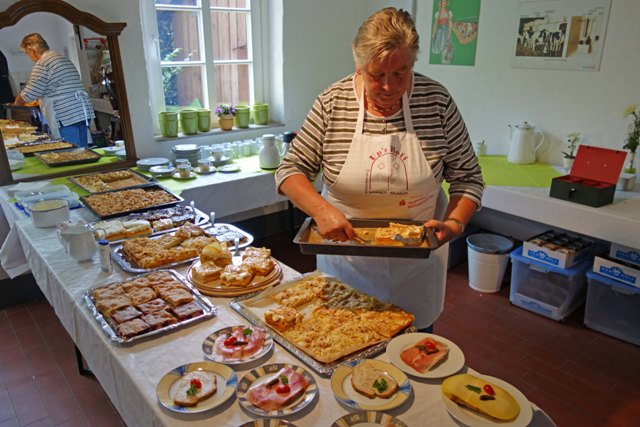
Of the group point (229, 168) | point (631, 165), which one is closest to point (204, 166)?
point (229, 168)

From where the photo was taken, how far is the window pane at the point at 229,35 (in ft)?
13.6

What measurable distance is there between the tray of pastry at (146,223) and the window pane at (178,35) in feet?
6.21

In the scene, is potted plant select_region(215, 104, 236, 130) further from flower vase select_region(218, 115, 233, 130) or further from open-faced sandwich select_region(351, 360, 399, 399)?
open-faced sandwich select_region(351, 360, 399, 399)

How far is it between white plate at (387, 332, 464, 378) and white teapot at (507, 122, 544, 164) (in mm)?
2641

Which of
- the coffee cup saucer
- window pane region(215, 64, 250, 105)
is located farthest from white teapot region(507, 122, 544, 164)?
window pane region(215, 64, 250, 105)

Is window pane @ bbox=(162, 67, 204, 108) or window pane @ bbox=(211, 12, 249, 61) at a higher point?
window pane @ bbox=(211, 12, 249, 61)

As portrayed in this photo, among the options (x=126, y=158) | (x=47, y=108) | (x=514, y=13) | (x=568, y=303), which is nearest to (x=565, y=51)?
(x=514, y=13)

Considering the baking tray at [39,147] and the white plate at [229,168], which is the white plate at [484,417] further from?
the baking tray at [39,147]

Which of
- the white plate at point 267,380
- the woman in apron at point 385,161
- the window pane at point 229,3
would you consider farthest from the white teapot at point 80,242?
the window pane at point 229,3

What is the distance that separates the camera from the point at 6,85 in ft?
10.1

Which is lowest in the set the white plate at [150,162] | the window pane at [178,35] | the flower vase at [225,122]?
the white plate at [150,162]

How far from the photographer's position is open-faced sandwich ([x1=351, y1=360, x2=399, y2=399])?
121 cm

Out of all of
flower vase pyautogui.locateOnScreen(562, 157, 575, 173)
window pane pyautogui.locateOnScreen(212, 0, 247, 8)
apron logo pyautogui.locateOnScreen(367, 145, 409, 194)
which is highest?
window pane pyautogui.locateOnScreen(212, 0, 247, 8)

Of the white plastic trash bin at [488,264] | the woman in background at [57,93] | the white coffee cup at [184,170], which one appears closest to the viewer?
the woman in background at [57,93]
